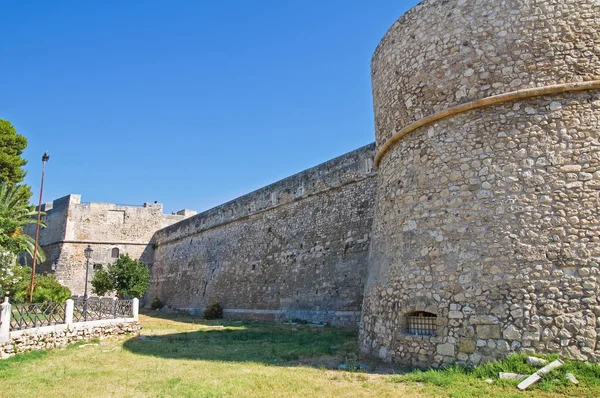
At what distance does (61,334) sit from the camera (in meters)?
10.3

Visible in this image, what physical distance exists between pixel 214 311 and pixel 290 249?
4.87 meters

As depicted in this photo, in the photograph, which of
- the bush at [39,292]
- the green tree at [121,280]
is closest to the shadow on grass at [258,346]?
the bush at [39,292]

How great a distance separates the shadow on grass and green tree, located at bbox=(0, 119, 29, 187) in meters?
12.9

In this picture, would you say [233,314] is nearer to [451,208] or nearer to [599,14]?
[451,208]

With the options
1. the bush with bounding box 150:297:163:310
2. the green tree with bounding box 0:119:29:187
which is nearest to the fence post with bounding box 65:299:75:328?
the green tree with bounding box 0:119:29:187

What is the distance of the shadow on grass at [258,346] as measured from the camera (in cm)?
760

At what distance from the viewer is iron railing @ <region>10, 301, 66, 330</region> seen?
9562 millimetres

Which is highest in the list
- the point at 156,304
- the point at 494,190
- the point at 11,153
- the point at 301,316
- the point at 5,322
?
the point at 11,153

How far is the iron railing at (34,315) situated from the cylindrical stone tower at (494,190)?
6.99m

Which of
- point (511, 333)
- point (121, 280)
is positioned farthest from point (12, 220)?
point (511, 333)

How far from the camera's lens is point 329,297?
45.1ft

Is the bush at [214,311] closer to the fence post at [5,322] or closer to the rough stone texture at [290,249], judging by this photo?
the rough stone texture at [290,249]

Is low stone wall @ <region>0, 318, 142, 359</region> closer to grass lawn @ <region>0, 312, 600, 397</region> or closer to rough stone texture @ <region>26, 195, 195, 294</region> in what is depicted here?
grass lawn @ <region>0, 312, 600, 397</region>

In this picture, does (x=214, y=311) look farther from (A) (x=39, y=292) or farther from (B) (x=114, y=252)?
(B) (x=114, y=252)
